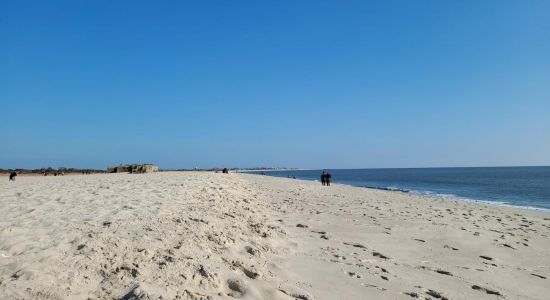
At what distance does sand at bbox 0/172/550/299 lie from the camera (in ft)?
13.1

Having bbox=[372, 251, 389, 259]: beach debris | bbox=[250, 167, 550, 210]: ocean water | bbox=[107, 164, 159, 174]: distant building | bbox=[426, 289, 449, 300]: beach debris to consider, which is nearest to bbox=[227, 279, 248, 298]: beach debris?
bbox=[426, 289, 449, 300]: beach debris

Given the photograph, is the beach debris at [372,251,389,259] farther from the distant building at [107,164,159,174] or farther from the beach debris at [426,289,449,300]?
the distant building at [107,164,159,174]

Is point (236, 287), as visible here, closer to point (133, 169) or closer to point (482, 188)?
point (482, 188)

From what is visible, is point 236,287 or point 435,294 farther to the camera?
point 435,294

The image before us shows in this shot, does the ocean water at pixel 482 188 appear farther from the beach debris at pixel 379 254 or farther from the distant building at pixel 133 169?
the distant building at pixel 133 169

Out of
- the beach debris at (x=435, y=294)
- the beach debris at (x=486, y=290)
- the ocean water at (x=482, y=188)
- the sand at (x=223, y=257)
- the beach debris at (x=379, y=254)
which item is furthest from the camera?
the ocean water at (x=482, y=188)

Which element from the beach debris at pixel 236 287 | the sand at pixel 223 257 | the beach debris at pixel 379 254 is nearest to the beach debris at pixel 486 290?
the sand at pixel 223 257

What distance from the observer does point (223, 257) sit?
5.16 metres

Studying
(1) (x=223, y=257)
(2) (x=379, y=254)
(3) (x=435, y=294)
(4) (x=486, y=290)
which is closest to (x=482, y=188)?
(2) (x=379, y=254)

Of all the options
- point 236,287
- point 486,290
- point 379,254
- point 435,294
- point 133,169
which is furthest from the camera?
point 133,169

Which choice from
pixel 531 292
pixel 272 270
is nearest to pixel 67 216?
pixel 272 270

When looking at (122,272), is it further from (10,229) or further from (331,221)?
(331,221)

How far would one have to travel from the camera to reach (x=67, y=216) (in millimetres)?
6559

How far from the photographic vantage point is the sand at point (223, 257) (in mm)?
4008
